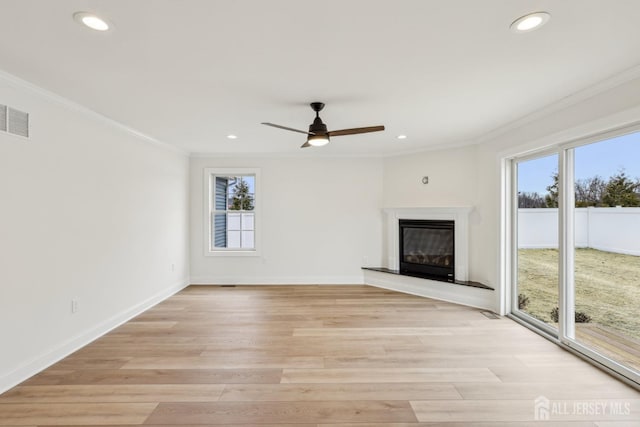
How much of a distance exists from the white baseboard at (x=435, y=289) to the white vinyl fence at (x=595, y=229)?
993 millimetres

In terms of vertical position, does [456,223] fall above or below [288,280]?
above

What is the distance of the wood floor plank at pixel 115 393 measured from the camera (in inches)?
89.9

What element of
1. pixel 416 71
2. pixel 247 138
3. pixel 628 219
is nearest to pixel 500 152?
pixel 628 219

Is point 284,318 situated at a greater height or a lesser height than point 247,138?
lesser

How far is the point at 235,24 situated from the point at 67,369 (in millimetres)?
3114

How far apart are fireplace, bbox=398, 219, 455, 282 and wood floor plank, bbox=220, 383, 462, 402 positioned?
2741 mm

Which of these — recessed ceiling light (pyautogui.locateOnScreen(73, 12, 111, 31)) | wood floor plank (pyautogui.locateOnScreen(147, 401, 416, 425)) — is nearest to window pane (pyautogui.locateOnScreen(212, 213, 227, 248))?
wood floor plank (pyautogui.locateOnScreen(147, 401, 416, 425))

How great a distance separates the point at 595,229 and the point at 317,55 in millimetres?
2976

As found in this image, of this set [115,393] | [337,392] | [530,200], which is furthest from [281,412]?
[530,200]

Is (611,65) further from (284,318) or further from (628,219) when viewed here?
(284,318)

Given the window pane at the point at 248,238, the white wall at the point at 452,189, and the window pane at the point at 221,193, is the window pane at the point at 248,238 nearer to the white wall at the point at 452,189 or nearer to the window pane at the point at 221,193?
the window pane at the point at 221,193

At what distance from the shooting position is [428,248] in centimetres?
525

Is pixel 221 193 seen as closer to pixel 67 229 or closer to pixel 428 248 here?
pixel 67 229

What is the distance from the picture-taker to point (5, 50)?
206cm
